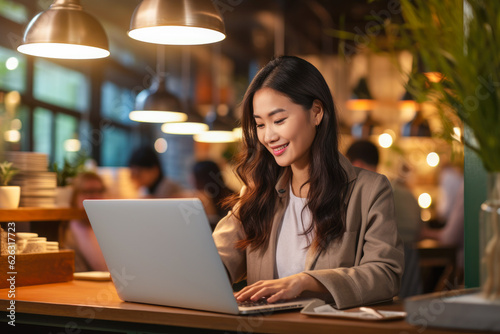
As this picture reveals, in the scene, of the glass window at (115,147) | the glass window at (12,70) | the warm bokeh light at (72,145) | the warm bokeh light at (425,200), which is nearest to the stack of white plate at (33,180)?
the glass window at (12,70)

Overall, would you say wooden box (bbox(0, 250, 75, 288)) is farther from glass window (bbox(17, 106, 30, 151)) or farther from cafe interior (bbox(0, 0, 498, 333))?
glass window (bbox(17, 106, 30, 151))

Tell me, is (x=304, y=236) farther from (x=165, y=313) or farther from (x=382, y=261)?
(x=165, y=313)

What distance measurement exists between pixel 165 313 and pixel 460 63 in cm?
102

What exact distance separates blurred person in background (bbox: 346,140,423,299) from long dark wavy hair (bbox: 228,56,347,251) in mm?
2246

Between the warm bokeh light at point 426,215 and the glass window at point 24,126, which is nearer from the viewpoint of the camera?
the glass window at point 24,126

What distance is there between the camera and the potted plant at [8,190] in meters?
2.64

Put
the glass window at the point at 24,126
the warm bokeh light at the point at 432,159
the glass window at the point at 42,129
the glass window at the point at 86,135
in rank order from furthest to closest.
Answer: the warm bokeh light at the point at 432,159, the glass window at the point at 86,135, the glass window at the point at 42,129, the glass window at the point at 24,126

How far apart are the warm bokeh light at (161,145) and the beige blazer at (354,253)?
8630 mm

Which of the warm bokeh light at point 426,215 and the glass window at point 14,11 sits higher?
the glass window at point 14,11

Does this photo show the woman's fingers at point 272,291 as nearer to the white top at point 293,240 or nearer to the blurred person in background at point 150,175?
the white top at point 293,240

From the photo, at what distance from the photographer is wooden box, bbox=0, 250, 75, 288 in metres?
2.43

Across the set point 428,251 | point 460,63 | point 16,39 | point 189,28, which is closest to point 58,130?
point 16,39

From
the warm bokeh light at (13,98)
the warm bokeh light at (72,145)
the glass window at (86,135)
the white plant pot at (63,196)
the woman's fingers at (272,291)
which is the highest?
the warm bokeh light at (13,98)

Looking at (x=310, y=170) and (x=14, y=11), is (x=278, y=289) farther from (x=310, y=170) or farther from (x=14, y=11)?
(x=14, y=11)
